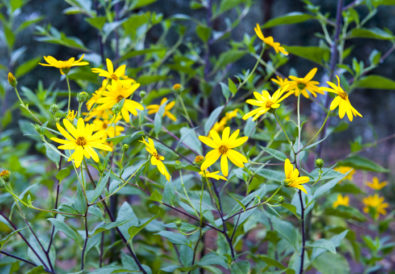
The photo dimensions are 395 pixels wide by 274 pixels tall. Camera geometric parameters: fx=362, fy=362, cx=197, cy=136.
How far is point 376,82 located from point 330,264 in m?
0.49

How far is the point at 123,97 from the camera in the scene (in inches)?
24.2

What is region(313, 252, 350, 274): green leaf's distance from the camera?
912mm

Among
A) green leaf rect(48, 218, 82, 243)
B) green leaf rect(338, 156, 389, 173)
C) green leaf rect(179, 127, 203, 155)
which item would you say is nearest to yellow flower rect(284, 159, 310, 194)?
green leaf rect(179, 127, 203, 155)

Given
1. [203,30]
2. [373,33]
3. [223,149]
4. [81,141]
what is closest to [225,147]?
[223,149]

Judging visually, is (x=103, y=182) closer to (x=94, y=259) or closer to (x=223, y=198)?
(x=223, y=198)

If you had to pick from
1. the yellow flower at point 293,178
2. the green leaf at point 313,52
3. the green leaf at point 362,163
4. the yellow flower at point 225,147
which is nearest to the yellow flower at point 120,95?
the yellow flower at point 225,147

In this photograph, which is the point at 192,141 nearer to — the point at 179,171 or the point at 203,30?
the point at 179,171

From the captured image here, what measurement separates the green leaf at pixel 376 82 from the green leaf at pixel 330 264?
0.45 meters

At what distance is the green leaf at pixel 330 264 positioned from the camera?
91cm

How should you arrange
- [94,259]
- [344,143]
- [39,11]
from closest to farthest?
[94,259] → [39,11] → [344,143]

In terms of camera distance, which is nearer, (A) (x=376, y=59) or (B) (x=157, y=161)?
(B) (x=157, y=161)

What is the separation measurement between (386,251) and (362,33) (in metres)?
0.78

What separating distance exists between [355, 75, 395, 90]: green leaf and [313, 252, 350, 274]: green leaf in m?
0.45

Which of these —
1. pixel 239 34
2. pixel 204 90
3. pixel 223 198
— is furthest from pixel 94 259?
pixel 239 34
